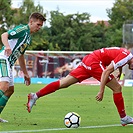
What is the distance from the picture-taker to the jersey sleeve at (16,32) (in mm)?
10766

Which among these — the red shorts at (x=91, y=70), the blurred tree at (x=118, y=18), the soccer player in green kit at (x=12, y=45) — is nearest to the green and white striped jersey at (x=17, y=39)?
the soccer player in green kit at (x=12, y=45)

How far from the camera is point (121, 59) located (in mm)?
10852

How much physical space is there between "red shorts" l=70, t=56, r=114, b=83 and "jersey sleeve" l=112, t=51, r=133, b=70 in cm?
54

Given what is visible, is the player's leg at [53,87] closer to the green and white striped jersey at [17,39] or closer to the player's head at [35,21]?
the green and white striped jersey at [17,39]

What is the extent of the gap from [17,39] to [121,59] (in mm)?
2119

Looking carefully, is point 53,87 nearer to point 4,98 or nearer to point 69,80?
point 69,80

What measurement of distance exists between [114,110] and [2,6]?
150ft

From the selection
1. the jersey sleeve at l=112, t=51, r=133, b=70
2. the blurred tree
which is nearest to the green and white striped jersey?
the jersey sleeve at l=112, t=51, r=133, b=70

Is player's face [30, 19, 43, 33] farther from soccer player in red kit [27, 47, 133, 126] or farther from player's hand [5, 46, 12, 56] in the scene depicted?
soccer player in red kit [27, 47, 133, 126]

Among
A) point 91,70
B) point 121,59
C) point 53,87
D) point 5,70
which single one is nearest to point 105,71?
point 121,59

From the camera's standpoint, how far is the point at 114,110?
50.9ft

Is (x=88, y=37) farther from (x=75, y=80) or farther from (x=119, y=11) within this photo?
(x=75, y=80)

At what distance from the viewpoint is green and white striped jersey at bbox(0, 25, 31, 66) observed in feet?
35.4

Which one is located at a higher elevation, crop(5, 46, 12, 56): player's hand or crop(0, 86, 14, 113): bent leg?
crop(5, 46, 12, 56): player's hand
